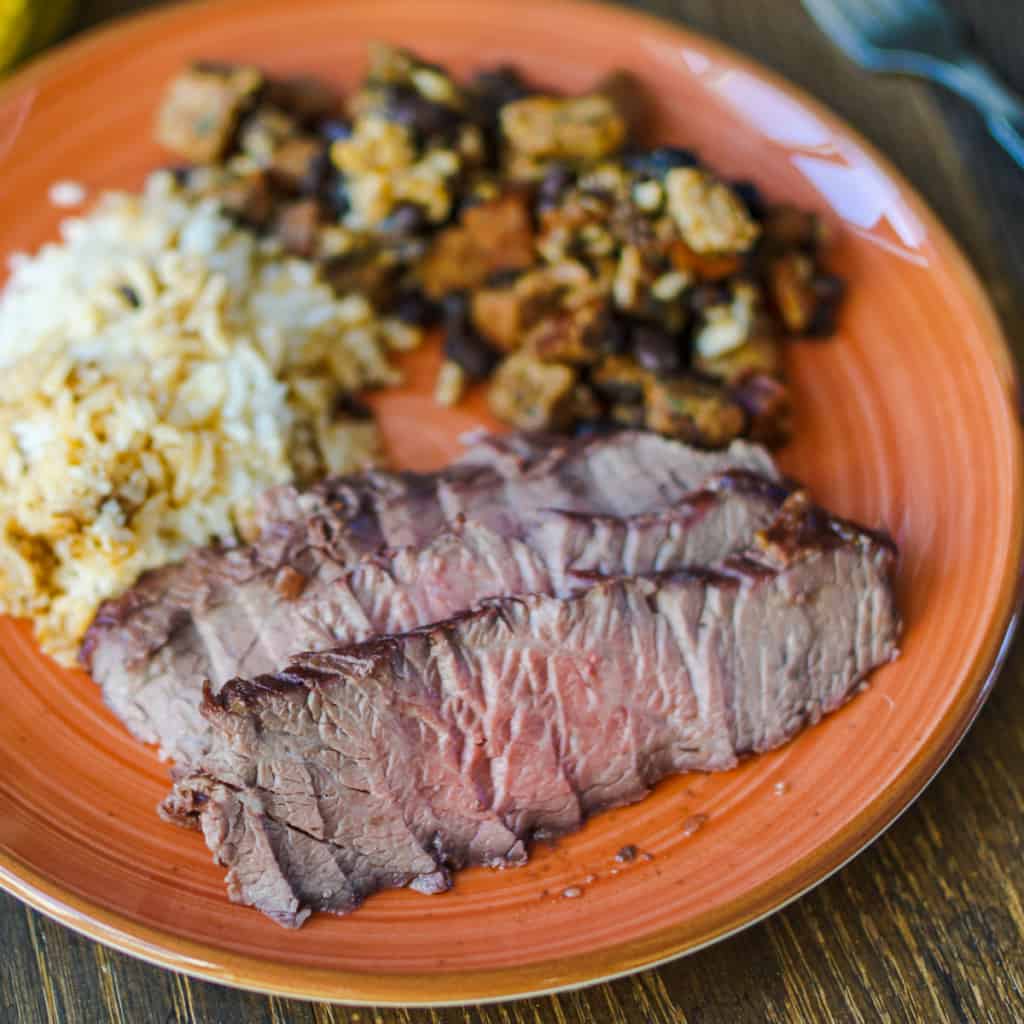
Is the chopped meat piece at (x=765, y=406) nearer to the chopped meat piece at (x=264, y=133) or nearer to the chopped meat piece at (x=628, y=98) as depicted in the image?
the chopped meat piece at (x=628, y=98)

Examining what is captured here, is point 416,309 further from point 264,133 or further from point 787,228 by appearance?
point 787,228

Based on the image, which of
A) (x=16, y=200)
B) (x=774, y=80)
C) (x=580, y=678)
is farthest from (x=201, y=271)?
(x=774, y=80)

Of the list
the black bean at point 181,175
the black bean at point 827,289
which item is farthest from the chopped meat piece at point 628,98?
the black bean at point 181,175

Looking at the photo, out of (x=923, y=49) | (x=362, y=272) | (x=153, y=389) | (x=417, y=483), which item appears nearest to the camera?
(x=417, y=483)

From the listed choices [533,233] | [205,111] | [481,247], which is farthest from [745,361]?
[205,111]

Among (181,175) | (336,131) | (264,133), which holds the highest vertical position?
(336,131)

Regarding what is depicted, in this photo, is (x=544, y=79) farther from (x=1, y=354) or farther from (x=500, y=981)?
(x=500, y=981)

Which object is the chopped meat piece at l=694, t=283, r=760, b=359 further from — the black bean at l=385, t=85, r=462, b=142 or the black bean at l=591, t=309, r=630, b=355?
the black bean at l=385, t=85, r=462, b=142
